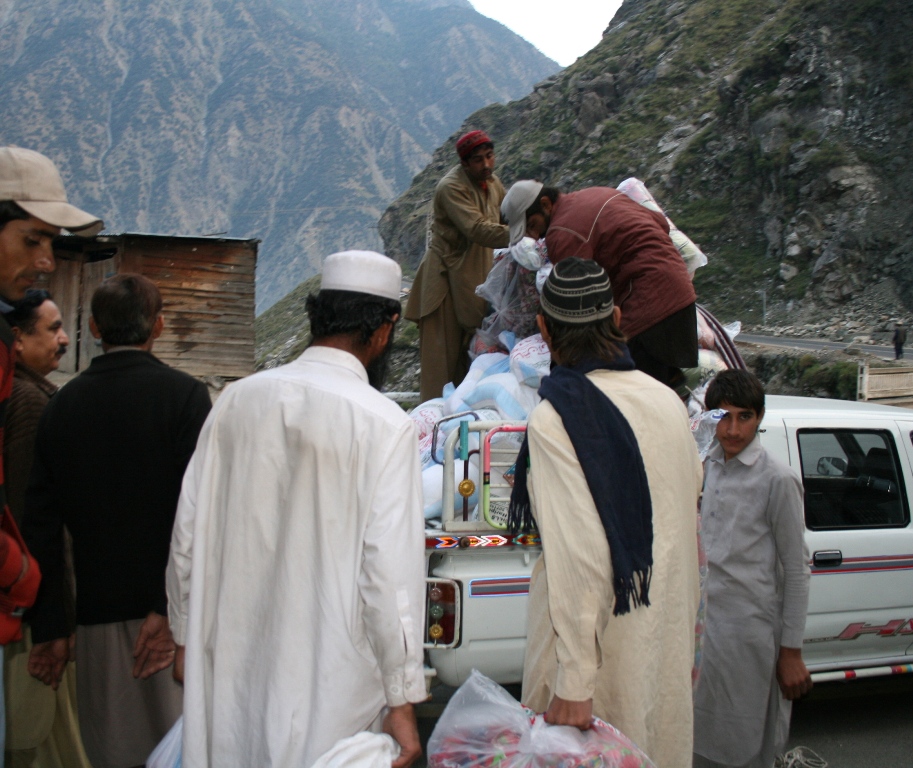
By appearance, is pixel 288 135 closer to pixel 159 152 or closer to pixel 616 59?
pixel 159 152

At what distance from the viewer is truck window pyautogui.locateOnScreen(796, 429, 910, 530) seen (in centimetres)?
441

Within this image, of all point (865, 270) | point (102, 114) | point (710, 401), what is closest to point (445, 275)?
point (710, 401)

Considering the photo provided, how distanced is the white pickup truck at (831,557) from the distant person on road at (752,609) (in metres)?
0.80

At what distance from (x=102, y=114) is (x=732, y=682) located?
175m

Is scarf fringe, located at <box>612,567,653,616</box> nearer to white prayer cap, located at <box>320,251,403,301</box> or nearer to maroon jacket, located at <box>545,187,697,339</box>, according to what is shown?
white prayer cap, located at <box>320,251,403,301</box>

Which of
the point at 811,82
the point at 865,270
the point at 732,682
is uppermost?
the point at 811,82

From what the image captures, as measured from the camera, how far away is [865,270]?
43.8m

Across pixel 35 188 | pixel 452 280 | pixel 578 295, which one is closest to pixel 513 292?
pixel 452 280

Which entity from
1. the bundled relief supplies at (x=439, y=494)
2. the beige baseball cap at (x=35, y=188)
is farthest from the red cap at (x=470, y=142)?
the beige baseball cap at (x=35, y=188)

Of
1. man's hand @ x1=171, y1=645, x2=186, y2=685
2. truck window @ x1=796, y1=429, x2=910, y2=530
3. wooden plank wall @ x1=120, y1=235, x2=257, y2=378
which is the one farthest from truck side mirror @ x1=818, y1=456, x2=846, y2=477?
wooden plank wall @ x1=120, y1=235, x2=257, y2=378

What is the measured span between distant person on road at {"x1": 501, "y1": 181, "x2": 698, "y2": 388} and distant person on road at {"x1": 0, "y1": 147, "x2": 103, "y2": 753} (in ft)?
7.61

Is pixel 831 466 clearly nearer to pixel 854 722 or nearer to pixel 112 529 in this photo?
pixel 854 722

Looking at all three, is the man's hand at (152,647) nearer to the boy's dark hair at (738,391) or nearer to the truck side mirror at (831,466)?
the boy's dark hair at (738,391)

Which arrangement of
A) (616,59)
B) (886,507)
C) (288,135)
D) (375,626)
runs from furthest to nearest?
(288,135) < (616,59) < (886,507) < (375,626)
